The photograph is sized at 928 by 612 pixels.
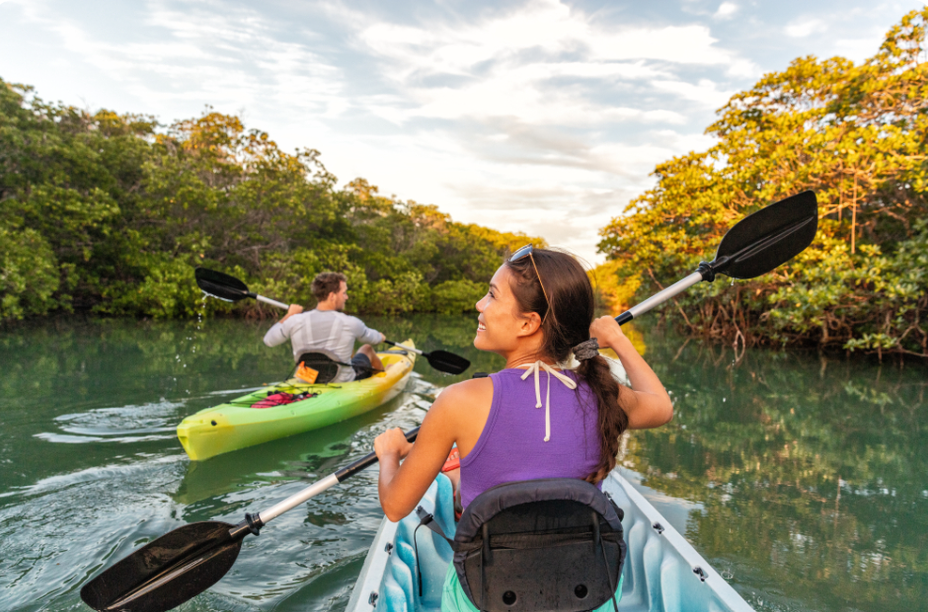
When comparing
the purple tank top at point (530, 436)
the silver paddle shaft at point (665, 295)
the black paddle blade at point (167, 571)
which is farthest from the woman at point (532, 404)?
the black paddle blade at point (167, 571)

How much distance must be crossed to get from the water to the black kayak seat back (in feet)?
1.51

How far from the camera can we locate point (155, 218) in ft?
49.0

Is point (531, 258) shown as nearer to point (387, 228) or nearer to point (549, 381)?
point (549, 381)

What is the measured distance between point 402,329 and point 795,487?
12.2 metres

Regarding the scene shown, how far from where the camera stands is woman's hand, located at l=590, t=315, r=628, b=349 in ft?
4.51

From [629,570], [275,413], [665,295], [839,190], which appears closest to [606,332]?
[665,295]

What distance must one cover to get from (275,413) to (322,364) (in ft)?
2.50

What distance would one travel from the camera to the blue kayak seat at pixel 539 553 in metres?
1.11

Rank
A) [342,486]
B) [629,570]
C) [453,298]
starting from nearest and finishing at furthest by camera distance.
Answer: [629,570], [342,486], [453,298]

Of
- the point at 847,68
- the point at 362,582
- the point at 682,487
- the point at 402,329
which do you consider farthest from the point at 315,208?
the point at 362,582

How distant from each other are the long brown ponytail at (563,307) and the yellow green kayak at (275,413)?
320cm

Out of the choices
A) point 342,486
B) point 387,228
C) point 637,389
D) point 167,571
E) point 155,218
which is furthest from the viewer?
point 387,228

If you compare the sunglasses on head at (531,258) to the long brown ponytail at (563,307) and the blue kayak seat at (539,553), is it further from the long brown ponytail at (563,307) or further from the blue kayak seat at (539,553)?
the blue kayak seat at (539,553)

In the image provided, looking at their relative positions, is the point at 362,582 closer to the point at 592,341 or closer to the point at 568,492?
the point at 568,492
